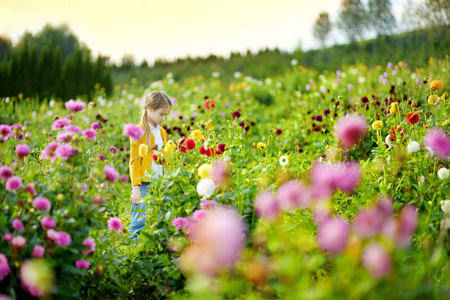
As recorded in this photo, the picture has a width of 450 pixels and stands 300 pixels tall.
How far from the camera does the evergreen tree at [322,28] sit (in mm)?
35125

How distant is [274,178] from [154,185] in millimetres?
1237

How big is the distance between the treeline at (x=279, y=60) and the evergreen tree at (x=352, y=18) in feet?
44.1

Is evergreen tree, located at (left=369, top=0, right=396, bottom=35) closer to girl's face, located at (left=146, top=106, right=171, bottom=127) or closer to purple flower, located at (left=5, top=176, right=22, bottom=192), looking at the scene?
girl's face, located at (left=146, top=106, right=171, bottom=127)

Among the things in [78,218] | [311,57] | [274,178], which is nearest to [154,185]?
[78,218]

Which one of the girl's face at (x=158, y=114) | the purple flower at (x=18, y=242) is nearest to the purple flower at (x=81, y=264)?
the purple flower at (x=18, y=242)

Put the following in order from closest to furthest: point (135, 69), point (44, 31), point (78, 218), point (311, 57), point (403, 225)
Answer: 1. point (403, 225)
2. point (78, 218)
3. point (311, 57)
4. point (135, 69)
5. point (44, 31)

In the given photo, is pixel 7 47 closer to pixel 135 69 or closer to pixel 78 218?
pixel 135 69

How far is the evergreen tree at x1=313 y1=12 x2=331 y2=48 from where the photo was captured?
35125 mm

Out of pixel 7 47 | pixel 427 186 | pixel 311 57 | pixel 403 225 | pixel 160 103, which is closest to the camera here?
pixel 403 225

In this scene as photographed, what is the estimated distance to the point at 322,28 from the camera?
116ft

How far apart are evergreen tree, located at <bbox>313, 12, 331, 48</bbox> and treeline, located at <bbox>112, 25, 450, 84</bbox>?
18.4 metres

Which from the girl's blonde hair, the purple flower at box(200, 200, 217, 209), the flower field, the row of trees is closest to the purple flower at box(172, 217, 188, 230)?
the flower field

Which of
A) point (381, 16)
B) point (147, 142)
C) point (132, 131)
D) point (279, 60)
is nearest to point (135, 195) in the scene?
point (147, 142)

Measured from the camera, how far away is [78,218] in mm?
2088
